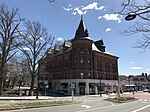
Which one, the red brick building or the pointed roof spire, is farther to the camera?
the pointed roof spire

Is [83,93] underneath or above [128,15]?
underneath

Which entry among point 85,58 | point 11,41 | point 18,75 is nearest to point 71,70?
point 85,58

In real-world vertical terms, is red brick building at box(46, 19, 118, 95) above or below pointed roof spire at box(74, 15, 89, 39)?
below

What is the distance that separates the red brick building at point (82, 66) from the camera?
62156 mm

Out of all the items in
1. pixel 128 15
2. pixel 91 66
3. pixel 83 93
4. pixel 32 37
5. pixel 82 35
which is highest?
pixel 82 35

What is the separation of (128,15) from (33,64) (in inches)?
1620

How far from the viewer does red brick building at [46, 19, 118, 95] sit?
6216cm

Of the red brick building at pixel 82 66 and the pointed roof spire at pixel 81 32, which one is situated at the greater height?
the pointed roof spire at pixel 81 32

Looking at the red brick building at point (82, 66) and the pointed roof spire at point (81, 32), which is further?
the pointed roof spire at point (81, 32)

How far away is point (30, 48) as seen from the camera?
47.3m

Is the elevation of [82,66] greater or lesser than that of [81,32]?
lesser

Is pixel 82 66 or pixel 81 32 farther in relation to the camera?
pixel 81 32

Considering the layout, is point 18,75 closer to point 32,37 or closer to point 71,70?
point 71,70

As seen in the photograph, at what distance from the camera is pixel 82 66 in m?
62.5
